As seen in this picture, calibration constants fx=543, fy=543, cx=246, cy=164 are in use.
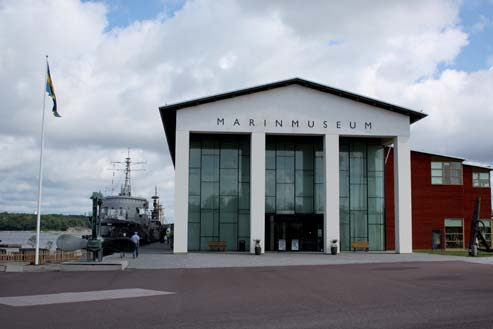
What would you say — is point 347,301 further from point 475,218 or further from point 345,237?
point 345,237

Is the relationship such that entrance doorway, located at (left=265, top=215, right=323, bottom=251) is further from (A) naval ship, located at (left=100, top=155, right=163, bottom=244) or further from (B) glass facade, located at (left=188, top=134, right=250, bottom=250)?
Result: (A) naval ship, located at (left=100, top=155, right=163, bottom=244)

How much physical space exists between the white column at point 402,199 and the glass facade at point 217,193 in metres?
10.5

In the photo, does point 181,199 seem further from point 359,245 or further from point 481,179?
point 481,179

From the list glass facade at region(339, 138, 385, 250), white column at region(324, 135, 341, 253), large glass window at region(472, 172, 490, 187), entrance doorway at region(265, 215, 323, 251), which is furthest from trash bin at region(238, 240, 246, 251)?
large glass window at region(472, 172, 490, 187)

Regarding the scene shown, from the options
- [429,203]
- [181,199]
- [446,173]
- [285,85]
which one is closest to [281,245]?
[181,199]

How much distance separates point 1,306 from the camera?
507 inches

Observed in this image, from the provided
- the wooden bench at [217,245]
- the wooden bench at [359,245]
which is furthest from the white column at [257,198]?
the wooden bench at [359,245]

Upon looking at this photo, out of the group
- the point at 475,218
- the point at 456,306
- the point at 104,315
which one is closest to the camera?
the point at 104,315

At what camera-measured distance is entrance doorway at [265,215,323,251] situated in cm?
3972

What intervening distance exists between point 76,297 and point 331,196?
24931 mm

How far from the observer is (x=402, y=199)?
38.1m

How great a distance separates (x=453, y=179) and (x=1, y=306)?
41.5 metres

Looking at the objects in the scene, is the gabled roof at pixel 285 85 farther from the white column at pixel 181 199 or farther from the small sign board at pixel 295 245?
the small sign board at pixel 295 245

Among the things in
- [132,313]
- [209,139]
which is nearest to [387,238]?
[209,139]
